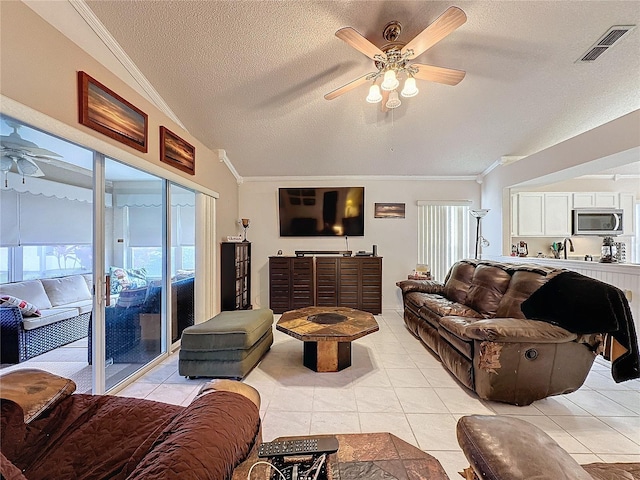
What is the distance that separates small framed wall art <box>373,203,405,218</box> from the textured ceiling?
107 centimetres

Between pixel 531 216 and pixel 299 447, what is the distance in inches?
220

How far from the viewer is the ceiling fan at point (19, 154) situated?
1863 mm

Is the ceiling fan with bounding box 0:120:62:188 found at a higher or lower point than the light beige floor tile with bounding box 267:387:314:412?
higher

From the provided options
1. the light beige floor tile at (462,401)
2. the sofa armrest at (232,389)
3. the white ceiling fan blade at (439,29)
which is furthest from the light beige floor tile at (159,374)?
the white ceiling fan blade at (439,29)

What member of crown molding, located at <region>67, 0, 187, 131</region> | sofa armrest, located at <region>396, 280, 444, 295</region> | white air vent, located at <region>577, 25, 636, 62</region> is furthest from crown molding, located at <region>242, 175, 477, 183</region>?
white air vent, located at <region>577, 25, 636, 62</region>

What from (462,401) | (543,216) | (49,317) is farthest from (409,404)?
(543,216)

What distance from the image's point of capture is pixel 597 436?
6.43 ft

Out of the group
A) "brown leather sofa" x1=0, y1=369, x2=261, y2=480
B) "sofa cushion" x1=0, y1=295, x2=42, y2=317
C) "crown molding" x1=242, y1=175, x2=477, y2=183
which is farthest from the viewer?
"crown molding" x1=242, y1=175, x2=477, y2=183

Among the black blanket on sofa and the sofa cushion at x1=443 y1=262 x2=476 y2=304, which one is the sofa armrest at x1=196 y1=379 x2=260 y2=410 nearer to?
→ the black blanket on sofa

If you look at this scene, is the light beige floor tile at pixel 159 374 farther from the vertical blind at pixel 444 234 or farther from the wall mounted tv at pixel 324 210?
the vertical blind at pixel 444 234

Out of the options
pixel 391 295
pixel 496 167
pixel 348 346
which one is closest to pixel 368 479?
pixel 348 346

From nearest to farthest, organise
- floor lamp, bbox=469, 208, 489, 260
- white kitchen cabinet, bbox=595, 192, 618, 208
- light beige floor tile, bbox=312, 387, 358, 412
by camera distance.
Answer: light beige floor tile, bbox=312, 387, 358, 412 → floor lamp, bbox=469, 208, 489, 260 → white kitchen cabinet, bbox=595, 192, 618, 208

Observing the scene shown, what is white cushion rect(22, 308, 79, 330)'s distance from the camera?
2896 mm

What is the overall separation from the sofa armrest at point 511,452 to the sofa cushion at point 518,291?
1.99m
